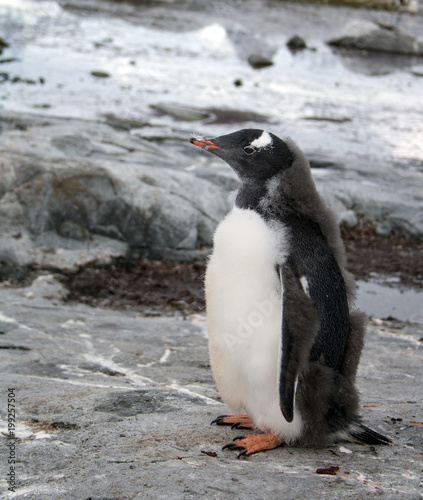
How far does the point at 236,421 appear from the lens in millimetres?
2777

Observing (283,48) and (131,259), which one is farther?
(283,48)

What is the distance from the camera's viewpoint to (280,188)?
2.58 m

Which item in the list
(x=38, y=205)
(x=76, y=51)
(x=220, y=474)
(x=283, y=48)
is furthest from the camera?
(x=283, y=48)

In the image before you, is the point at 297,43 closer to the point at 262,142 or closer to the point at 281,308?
the point at 262,142

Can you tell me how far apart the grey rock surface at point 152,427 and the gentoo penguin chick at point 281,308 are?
0.15 meters

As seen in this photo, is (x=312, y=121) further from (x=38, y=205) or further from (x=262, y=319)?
→ (x=262, y=319)

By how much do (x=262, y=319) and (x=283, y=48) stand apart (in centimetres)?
1841

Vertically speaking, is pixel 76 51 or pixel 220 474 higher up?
pixel 76 51

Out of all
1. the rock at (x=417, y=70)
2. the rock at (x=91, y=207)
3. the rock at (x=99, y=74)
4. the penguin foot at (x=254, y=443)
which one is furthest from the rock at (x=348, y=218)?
the rock at (x=417, y=70)

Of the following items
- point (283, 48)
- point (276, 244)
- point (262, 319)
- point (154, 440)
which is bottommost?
point (154, 440)

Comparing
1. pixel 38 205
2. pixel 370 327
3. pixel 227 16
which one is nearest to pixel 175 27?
pixel 227 16

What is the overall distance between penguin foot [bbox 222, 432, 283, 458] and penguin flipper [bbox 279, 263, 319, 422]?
0.63ft

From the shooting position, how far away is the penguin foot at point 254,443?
8.14ft

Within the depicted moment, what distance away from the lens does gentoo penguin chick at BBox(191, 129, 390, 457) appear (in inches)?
96.3
